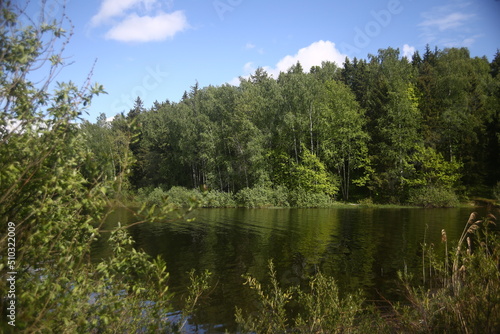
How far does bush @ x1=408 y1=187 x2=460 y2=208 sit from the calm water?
15.2 metres

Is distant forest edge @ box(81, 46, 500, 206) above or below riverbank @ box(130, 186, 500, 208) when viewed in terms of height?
above

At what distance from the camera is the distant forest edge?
144 feet

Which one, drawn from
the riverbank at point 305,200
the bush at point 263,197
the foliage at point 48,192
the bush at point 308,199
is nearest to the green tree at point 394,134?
the riverbank at point 305,200

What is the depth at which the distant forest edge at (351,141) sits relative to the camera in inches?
1726

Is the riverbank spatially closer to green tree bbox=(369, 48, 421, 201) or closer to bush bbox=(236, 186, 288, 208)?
bush bbox=(236, 186, 288, 208)

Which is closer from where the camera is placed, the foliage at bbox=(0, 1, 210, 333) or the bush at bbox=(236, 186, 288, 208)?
the foliage at bbox=(0, 1, 210, 333)

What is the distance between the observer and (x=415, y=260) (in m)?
14.1

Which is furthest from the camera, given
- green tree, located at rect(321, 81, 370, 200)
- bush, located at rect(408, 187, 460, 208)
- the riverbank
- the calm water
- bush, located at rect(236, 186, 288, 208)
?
green tree, located at rect(321, 81, 370, 200)

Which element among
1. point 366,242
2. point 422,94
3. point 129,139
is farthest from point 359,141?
point 129,139

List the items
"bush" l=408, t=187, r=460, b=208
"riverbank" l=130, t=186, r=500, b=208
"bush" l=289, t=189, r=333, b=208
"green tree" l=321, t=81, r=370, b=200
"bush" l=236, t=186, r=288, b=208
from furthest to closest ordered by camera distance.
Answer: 1. "green tree" l=321, t=81, r=370, b=200
2. "bush" l=236, t=186, r=288, b=208
3. "bush" l=289, t=189, r=333, b=208
4. "riverbank" l=130, t=186, r=500, b=208
5. "bush" l=408, t=187, r=460, b=208

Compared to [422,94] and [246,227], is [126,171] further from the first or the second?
[422,94]

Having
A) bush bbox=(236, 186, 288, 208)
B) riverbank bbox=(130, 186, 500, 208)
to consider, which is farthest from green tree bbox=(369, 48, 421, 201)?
bush bbox=(236, 186, 288, 208)
